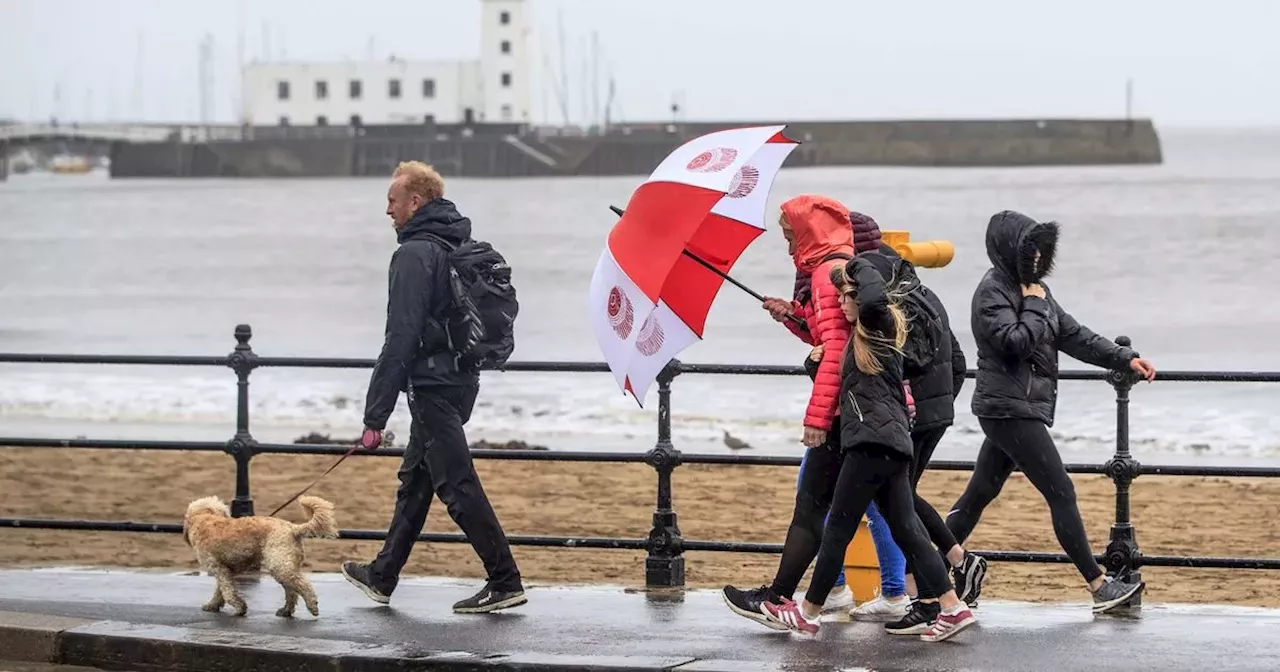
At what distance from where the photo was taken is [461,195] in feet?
370

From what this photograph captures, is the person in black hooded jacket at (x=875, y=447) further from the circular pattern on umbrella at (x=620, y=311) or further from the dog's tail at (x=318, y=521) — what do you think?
the dog's tail at (x=318, y=521)

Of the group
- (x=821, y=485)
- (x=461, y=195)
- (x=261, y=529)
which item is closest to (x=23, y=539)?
(x=261, y=529)

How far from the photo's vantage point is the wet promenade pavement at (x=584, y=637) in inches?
250

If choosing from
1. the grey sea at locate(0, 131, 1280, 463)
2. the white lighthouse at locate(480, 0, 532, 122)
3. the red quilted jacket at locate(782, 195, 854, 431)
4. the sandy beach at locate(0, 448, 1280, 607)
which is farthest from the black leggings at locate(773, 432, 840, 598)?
the white lighthouse at locate(480, 0, 532, 122)

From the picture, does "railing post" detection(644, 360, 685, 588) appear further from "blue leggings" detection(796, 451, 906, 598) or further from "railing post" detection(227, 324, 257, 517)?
"railing post" detection(227, 324, 257, 517)

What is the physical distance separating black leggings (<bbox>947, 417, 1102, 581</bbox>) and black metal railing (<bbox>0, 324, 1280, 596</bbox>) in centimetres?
34

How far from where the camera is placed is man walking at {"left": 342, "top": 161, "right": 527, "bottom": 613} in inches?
277

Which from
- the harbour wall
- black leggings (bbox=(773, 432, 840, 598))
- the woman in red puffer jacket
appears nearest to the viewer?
the woman in red puffer jacket

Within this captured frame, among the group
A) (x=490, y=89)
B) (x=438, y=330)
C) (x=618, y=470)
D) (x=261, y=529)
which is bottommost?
(x=618, y=470)

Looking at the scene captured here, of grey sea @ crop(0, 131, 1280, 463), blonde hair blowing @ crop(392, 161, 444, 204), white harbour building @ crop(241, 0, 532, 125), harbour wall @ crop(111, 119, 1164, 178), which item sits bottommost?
grey sea @ crop(0, 131, 1280, 463)

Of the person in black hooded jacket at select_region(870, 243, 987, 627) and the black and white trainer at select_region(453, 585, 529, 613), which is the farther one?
the black and white trainer at select_region(453, 585, 529, 613)

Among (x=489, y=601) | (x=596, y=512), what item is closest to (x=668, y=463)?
(x=489, y=601)

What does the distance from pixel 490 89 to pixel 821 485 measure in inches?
5354

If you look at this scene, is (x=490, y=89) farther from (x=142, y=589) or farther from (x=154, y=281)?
(x=142, y=589)
